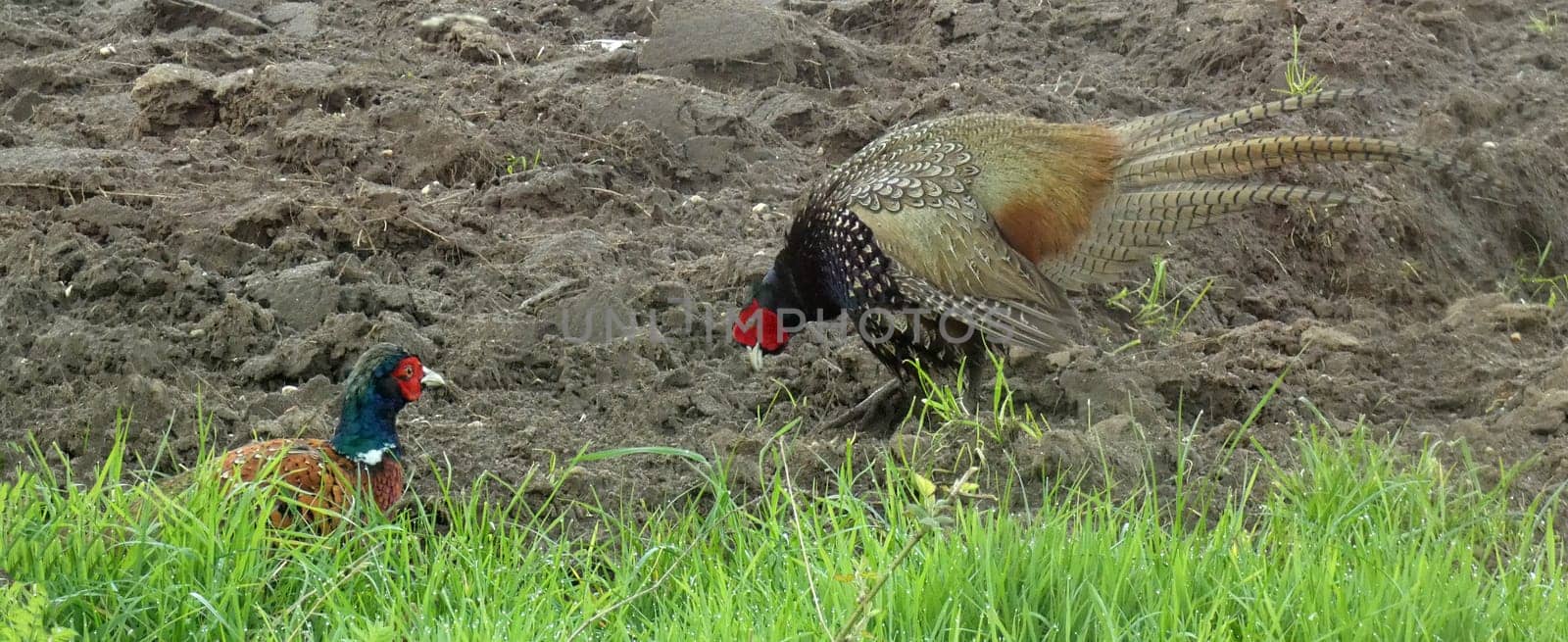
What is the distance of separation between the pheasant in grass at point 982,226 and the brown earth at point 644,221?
261 mm

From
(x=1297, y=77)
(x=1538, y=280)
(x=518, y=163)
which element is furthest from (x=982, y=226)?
(x=1297, y=77)

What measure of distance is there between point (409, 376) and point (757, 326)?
1072 mm

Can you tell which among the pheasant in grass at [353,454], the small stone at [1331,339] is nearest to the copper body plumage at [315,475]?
the pheasant in grass at [353,454]

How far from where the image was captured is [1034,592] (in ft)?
9.23

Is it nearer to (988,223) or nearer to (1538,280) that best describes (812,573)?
(988,223)

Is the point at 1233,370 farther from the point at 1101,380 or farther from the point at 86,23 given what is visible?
the point at 86,23

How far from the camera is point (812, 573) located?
2906 millimetres

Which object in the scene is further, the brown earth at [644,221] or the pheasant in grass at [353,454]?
the brown earth at [644,221]

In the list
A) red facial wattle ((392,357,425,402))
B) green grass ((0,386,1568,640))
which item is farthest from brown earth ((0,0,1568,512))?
green grass ((0,386,1568,640))

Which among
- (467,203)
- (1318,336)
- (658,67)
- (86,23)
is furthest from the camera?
(86,23)

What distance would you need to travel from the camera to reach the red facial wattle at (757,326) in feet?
14.1

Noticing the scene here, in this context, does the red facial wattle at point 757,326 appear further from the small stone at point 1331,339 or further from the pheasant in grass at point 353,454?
Answer: the small stone at point 1331,339

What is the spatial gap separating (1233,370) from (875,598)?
211 cm

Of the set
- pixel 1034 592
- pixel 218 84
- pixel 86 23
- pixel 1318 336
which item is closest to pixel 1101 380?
pixel 1318 336
